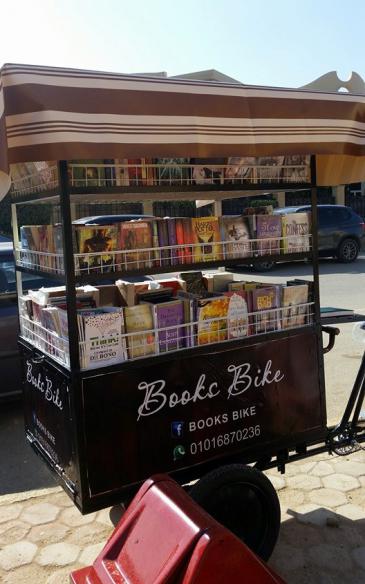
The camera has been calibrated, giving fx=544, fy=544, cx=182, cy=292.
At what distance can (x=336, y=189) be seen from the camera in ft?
75.2

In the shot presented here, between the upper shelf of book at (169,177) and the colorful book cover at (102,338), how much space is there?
23.7 inches

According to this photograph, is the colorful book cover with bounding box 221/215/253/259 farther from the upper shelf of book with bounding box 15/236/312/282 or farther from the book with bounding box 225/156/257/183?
the book with bounding box 225/156/257/183

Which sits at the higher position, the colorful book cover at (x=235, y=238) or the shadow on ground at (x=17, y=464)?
the colorful book cover at (x=235, y=238)

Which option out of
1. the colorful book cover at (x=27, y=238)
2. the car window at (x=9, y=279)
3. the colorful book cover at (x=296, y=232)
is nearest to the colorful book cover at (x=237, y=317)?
the colorful book cover at (x=296, y=232)

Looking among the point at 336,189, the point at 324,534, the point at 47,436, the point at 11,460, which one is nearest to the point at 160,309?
the point at 47,436

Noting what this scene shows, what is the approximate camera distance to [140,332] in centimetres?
276

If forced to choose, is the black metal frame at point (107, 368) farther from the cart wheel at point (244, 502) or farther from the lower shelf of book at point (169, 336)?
the cart wheel at point (244, 502)

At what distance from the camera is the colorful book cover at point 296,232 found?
3.20 metres

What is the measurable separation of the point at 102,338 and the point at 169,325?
393mm

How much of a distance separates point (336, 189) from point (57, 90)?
2207cm

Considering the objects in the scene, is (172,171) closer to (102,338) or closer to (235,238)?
(235,238)

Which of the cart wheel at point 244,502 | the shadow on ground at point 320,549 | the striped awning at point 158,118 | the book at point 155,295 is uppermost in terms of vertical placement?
the striped awning at point 158,118

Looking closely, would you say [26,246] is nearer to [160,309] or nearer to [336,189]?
[160,309]

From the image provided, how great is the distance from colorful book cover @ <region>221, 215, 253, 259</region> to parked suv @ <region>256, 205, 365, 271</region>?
12.5 metres
